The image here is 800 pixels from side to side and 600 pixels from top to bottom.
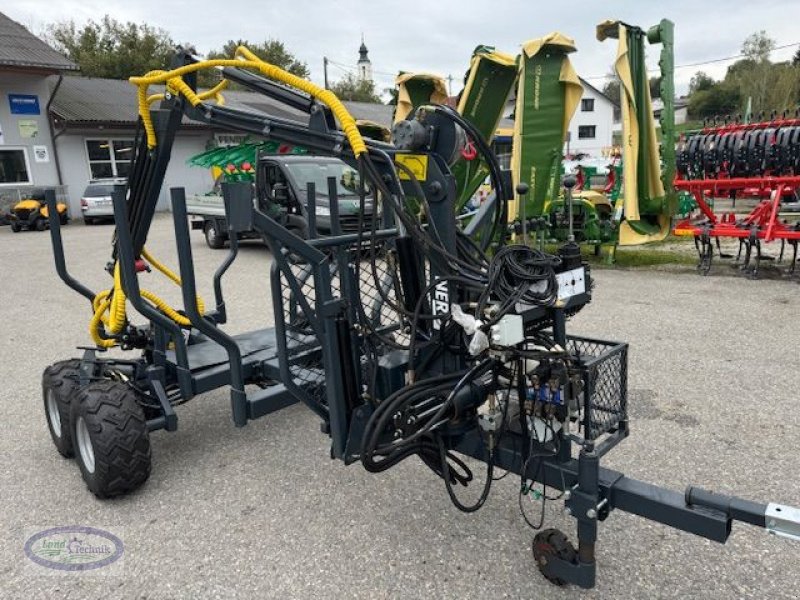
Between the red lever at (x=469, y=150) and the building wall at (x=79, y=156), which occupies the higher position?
the building wall at (x=79, y=156)

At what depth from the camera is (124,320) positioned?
3.76 m

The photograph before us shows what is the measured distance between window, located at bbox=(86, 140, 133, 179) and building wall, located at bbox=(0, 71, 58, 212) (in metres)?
1.33

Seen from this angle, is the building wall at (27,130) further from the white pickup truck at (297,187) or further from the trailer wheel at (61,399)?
the trailer wheel at (61,399)

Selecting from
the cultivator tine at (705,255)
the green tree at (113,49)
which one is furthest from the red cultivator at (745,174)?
the green tree at (113,49)

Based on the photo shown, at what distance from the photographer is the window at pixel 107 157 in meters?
22.2

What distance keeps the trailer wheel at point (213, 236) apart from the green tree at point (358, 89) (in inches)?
1852

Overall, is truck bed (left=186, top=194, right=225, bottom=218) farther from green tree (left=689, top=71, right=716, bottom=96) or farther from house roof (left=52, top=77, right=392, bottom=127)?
green tree (left=689, top=71, right=716, bottom=96)

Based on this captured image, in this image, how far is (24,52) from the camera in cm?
1942

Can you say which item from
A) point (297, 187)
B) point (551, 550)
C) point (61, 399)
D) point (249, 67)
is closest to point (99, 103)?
point (297, 187)

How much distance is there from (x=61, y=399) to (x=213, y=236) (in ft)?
32.6

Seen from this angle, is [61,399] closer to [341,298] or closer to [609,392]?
[341,298]

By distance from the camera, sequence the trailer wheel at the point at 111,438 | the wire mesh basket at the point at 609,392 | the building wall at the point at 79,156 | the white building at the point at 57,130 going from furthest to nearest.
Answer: the building wall at the point at 79,156 → the white building at the point at 57,130 → the trailer wheel at the point at 111,438 → the wire mesh basket at the point at 609,392

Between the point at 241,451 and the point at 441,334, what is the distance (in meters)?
1.89

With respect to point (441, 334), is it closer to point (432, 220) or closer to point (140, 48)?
point (432, 220)
